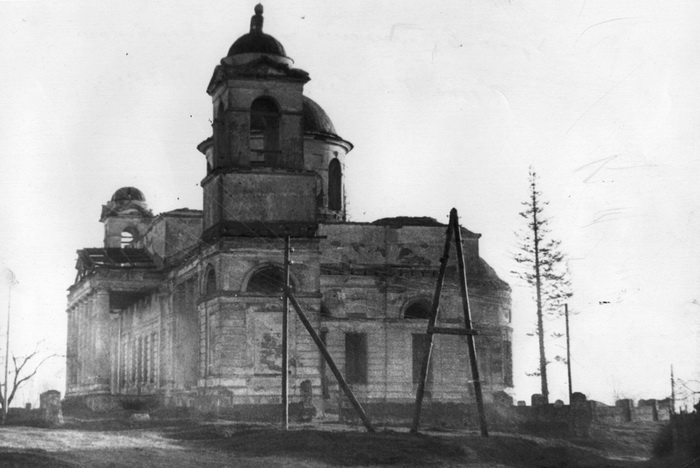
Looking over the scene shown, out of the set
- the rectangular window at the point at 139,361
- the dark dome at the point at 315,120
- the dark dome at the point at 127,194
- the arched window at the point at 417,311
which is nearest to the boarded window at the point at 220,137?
the dark dome at the point at 315,120

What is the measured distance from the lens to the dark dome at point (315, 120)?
4037cm

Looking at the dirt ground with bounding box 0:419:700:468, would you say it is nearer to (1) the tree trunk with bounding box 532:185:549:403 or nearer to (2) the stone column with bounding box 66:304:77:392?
(1) the tree trunk with bounding box 532:185:549:403

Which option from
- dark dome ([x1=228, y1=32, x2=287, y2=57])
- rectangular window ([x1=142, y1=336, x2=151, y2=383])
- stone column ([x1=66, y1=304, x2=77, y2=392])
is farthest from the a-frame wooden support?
stone column ([x1=66, y1=304, x2=77, y2=392])

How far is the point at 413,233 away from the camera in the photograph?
39031 mm

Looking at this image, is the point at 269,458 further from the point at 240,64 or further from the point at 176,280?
the point at 176,280

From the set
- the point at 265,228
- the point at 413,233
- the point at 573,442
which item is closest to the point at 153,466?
the point at 573,442

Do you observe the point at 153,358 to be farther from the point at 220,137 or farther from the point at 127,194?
the point at 220,137

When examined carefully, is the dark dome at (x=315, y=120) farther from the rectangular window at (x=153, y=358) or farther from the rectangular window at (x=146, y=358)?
the rectangular window at (x=146, y=358)

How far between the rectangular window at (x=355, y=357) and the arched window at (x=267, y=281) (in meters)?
5.79

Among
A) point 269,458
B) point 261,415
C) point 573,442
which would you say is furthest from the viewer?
point 261,415

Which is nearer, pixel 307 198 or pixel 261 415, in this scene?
pixel 261 415

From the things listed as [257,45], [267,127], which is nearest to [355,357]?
[267,127]

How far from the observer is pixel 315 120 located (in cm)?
4062

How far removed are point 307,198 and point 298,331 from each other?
13.5 ft
